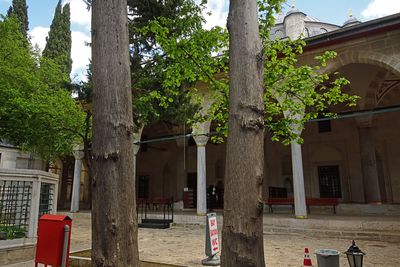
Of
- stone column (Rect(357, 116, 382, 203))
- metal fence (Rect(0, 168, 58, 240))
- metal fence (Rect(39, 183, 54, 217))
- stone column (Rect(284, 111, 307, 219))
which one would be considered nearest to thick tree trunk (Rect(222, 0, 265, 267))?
metal fence (Rect(0, 168, 58, 240))

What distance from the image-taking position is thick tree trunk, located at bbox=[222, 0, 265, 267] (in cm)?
229

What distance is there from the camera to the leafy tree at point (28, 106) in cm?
848

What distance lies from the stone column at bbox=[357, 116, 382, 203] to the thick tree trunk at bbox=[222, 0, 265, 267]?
12.8 meters

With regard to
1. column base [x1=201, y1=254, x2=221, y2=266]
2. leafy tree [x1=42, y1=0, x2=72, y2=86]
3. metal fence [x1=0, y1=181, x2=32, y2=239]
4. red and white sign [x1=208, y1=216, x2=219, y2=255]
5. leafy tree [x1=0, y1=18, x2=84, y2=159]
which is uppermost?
leafy tree [x1=42, y1=0, x2=72, y2=86]

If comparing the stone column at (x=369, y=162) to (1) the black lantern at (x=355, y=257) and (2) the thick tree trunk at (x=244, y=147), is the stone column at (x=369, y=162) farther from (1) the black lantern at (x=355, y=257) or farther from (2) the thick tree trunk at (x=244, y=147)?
(2) the thick tree trunk at (x=244, y=147)

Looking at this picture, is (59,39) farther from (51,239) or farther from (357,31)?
(51,239)

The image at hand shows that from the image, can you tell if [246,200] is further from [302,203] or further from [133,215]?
[302,203]

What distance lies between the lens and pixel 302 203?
10.0 metres

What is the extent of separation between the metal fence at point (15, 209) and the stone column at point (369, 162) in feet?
43.3

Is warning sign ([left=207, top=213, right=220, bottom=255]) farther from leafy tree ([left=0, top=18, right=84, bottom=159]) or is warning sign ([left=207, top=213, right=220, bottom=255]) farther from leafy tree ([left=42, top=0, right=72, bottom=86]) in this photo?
leafy tree ([left=42, top=0, right=72, bottom=86])

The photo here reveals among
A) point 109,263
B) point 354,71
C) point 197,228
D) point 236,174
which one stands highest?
point 354,71

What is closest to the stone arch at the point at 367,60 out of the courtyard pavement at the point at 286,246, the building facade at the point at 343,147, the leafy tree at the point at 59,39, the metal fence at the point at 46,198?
the building facade at the point at 343,147

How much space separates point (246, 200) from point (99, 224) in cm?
112

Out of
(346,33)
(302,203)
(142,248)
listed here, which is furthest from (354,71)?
(142,248)
